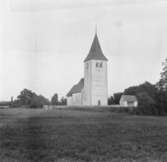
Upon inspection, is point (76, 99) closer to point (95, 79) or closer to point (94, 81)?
point (95, 79)

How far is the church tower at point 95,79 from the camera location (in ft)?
218

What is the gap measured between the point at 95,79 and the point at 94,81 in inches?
29.9

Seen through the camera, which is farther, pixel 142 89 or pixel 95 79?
pixel 142 89

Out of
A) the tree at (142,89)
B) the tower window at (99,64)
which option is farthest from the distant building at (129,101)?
the tower window at (99,64)

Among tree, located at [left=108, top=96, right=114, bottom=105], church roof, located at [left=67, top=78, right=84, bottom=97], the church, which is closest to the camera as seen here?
the church

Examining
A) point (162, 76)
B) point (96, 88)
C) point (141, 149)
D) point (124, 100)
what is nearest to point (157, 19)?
point (141, 149)

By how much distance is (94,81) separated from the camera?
67375mm

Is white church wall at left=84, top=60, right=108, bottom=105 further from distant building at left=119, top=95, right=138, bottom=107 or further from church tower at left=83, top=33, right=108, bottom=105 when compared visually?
distant building at left=119, top=95, right=138, bottom=107

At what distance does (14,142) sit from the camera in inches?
438

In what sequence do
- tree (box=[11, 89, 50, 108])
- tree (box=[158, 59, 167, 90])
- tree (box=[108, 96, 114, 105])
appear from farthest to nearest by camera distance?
1. tree (box=[108, 96, 114, 105])
2. tree (box=[158, 59, 167, 90])
3. tree (box=[11, 89, 50, 108])

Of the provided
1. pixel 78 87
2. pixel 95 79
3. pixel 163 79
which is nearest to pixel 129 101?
pixel 95 79

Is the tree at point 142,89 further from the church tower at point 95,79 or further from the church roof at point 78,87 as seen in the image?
the church roof at point 78,87

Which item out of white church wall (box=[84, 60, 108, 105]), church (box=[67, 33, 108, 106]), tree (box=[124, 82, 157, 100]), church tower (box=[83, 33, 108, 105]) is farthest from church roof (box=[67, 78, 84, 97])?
tree (box=[124, 82, 157, 100])

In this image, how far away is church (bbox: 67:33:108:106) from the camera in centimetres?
6631
